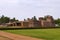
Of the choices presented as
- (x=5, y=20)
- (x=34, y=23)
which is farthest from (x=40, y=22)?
(x=5, y=20)

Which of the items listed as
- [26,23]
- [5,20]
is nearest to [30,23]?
[26,23]

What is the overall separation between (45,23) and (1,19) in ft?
166

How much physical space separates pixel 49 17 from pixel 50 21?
196cm

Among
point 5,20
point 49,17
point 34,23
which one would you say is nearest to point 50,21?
point 49,17

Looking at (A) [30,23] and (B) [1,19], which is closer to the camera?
(A) [30,23]

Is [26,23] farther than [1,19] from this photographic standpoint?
No

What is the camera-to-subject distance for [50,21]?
257 ft

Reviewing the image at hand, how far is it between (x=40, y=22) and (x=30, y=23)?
485cm

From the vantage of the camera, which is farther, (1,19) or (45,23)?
(1,19)

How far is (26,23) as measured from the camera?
259ft

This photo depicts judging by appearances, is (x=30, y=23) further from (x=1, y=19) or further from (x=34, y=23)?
(x=1, y=19)

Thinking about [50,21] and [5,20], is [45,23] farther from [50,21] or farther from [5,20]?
[5,20]

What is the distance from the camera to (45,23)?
78500mm

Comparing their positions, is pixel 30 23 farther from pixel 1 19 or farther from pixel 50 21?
pixel 1 19
